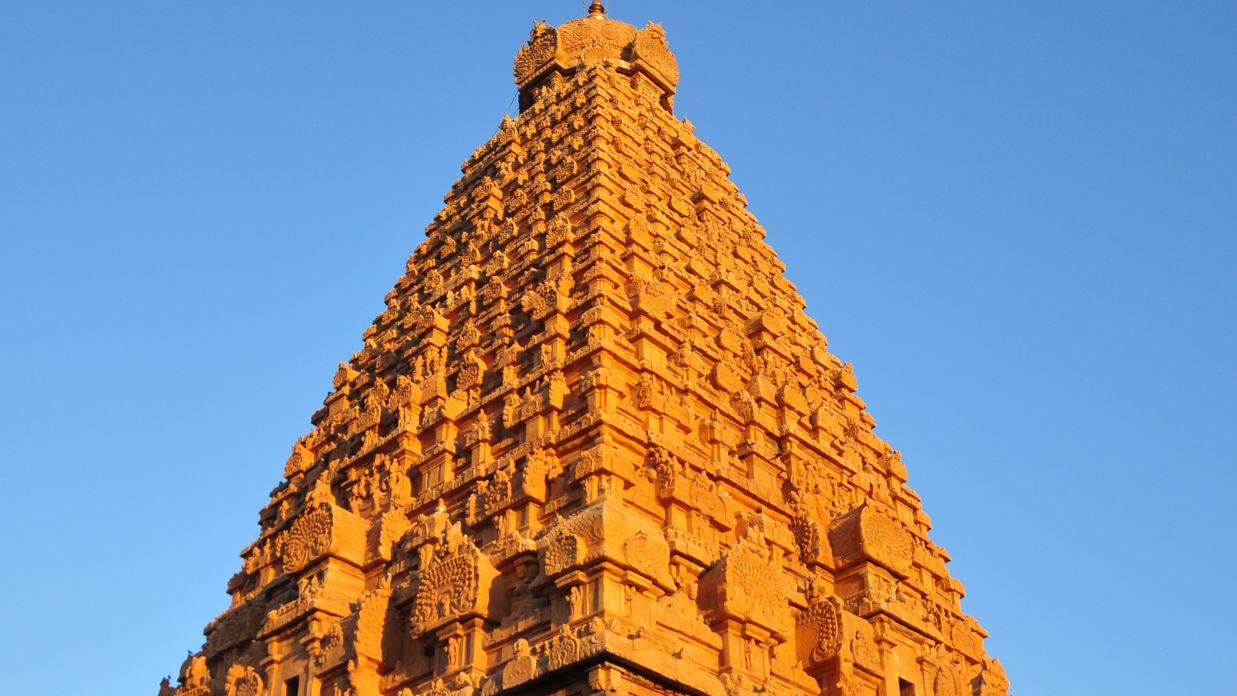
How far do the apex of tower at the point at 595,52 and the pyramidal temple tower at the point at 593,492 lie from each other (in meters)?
5.52

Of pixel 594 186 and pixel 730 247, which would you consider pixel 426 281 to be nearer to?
pixel 594 186

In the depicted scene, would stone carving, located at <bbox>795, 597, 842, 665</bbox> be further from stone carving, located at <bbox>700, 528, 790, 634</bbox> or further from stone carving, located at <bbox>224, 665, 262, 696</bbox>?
stone carving, located at <bbox>224, 665, 262, 696</bbox>

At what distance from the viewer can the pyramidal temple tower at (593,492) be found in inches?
699

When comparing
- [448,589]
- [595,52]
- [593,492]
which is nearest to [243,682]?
[448,589]

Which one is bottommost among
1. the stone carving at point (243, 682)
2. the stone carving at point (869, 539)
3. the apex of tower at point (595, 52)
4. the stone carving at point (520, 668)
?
the stone carving at point (520, 668)

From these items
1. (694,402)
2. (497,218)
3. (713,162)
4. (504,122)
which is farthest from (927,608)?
(504,122)

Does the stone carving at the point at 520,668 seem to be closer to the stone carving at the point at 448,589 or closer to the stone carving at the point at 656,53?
the stone carving at the point at 448,589

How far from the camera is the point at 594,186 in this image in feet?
91.2

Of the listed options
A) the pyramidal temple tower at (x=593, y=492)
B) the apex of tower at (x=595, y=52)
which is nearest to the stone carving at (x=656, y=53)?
the apex of tower at (x=595, y=52)

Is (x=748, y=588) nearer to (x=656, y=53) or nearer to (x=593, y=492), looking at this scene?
(x=593, y=492)

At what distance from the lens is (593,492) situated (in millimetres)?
19297

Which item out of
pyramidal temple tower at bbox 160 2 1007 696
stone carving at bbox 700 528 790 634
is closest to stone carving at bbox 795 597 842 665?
pyramidal temple tower at bbox 160 2 1007 696

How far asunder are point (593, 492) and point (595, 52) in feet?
69.3

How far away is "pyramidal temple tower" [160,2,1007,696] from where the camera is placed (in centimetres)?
1775
